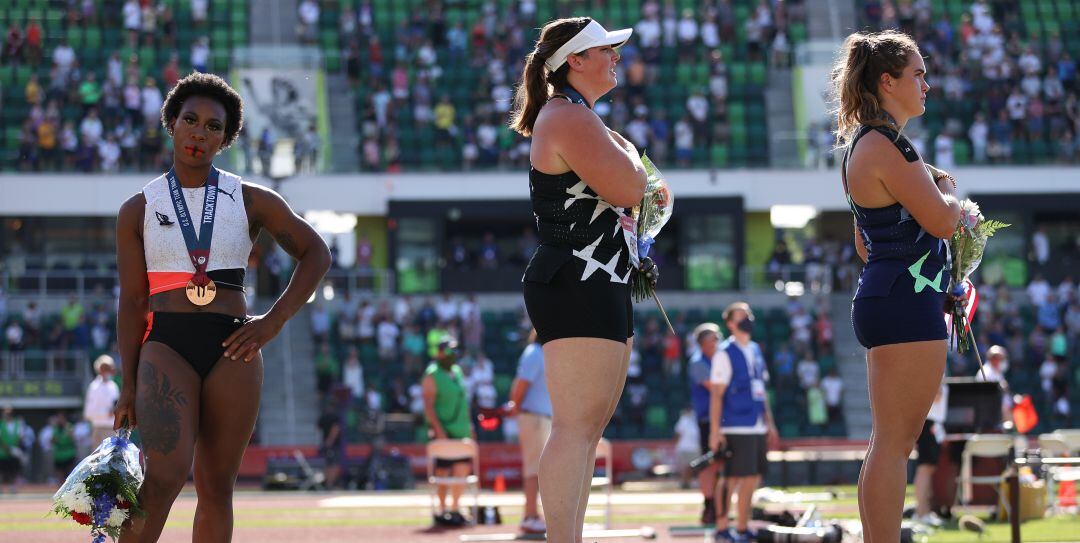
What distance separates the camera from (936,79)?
110 feet

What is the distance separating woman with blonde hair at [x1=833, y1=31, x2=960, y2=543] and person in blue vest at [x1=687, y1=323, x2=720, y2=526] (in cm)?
743

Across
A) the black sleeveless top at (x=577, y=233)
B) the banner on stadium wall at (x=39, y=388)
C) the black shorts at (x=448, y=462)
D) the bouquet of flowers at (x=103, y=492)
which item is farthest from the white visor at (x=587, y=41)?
the banner on stadium wall at (x=39, y=388)

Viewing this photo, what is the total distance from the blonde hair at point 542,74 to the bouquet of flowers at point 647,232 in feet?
1.59

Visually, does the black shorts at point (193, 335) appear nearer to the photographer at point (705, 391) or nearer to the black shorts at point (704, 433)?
the photographer at point (705, 391)

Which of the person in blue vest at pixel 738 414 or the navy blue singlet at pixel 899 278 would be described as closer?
the navy blue singlet at pixel 899 278

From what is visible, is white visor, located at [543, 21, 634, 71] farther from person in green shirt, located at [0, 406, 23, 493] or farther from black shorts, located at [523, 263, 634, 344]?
person in green shirt, located at [0, 406, 23, 493]

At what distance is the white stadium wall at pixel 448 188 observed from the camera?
30969 mm

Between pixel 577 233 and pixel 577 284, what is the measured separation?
19 centimetres

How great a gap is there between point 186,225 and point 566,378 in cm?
159

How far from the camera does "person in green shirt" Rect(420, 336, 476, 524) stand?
591 inches

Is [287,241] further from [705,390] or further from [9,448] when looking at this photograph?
[9,448]

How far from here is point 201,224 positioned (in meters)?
6.12

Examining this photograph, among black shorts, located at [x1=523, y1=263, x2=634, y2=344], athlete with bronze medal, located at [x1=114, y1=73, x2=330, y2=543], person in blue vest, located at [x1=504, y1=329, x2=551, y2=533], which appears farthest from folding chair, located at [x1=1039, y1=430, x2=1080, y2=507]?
athlete with bronze medal, located at [x1=114, y1=73, x2=330, y2=543]

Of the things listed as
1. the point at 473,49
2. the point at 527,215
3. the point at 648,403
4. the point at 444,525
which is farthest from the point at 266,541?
the point at 473,49
